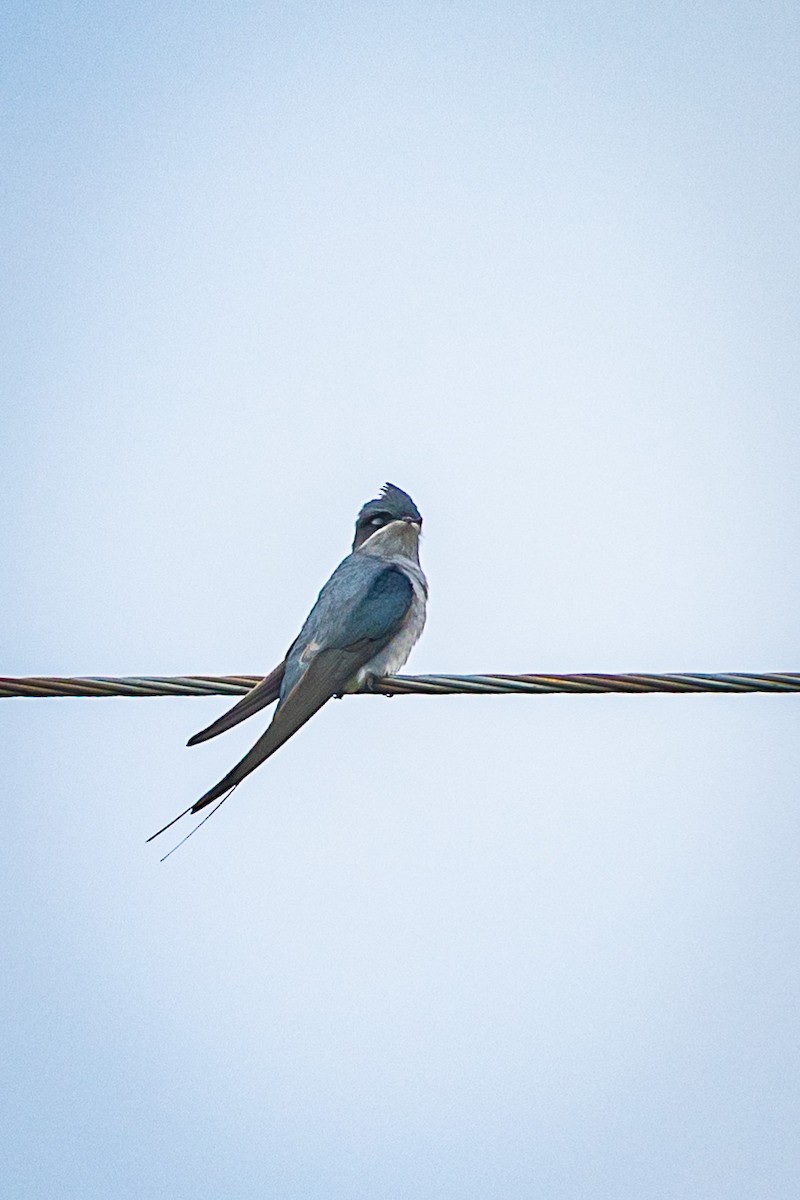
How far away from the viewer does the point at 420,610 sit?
7.56 meters

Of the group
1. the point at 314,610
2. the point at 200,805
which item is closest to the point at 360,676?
the point at 314,610

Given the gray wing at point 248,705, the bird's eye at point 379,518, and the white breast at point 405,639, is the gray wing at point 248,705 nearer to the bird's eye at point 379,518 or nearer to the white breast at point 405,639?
the white breast at point 405,639

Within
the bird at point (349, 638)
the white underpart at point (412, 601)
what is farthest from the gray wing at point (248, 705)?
the white underpart at point (412, 601)

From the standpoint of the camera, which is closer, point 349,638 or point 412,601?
point 349,638

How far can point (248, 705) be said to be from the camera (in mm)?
6336

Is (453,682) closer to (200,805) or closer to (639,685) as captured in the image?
(639,685)

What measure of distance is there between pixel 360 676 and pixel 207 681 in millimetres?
2202

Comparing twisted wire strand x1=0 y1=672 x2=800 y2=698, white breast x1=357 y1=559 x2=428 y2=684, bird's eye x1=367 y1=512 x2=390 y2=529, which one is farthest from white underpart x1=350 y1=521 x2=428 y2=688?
twisted wire strand x1=0 y1=672 x2=800 y2=698

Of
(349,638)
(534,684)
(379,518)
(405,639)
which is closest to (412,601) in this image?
(405,639)

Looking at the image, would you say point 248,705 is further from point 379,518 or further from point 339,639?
point 379,518

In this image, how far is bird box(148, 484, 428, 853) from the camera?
20.6 feet

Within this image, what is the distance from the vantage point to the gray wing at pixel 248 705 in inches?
233

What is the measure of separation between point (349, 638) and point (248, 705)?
719 millimetres

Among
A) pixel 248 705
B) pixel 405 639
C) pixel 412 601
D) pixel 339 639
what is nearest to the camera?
pixel 248 705
